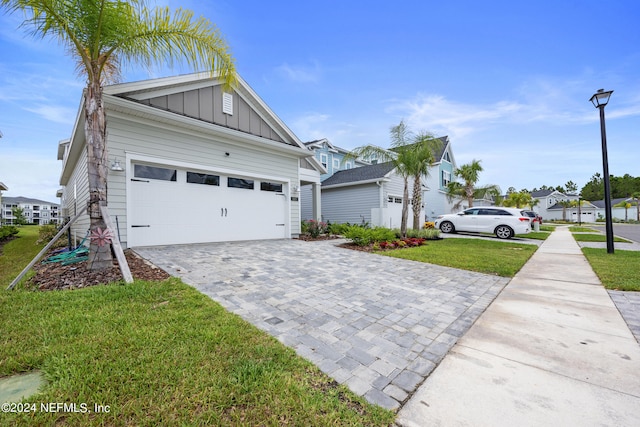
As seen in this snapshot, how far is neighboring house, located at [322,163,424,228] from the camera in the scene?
14.2 meters

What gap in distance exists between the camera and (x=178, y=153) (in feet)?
23.7

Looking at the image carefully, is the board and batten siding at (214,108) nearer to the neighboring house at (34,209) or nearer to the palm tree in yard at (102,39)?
the palm tree in yard at (102,39)

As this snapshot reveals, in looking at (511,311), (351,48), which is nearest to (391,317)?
(511,311)

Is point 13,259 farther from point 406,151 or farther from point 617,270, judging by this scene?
point 617,270

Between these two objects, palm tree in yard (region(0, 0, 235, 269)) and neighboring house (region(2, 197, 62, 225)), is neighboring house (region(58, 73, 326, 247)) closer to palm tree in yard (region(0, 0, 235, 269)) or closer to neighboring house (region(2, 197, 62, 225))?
palm tree in yard (region(0, 0, 235, 269))

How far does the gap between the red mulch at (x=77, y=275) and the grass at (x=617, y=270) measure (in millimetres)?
7260

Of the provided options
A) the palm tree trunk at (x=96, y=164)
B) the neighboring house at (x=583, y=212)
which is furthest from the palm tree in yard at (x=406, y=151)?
the neighboring house at (x=583, y=212)

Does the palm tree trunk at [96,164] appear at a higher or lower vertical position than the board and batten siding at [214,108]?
lower

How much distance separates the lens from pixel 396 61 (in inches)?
422

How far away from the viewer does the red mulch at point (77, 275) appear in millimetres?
3477

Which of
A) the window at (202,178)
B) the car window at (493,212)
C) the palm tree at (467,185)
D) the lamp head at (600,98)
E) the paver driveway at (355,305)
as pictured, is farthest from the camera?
the palm tree at (467,185)

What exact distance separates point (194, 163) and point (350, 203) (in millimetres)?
9885

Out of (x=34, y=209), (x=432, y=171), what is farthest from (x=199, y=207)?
(x=34, y=209)

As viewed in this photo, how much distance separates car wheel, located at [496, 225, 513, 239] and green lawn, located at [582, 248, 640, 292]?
198 inches
